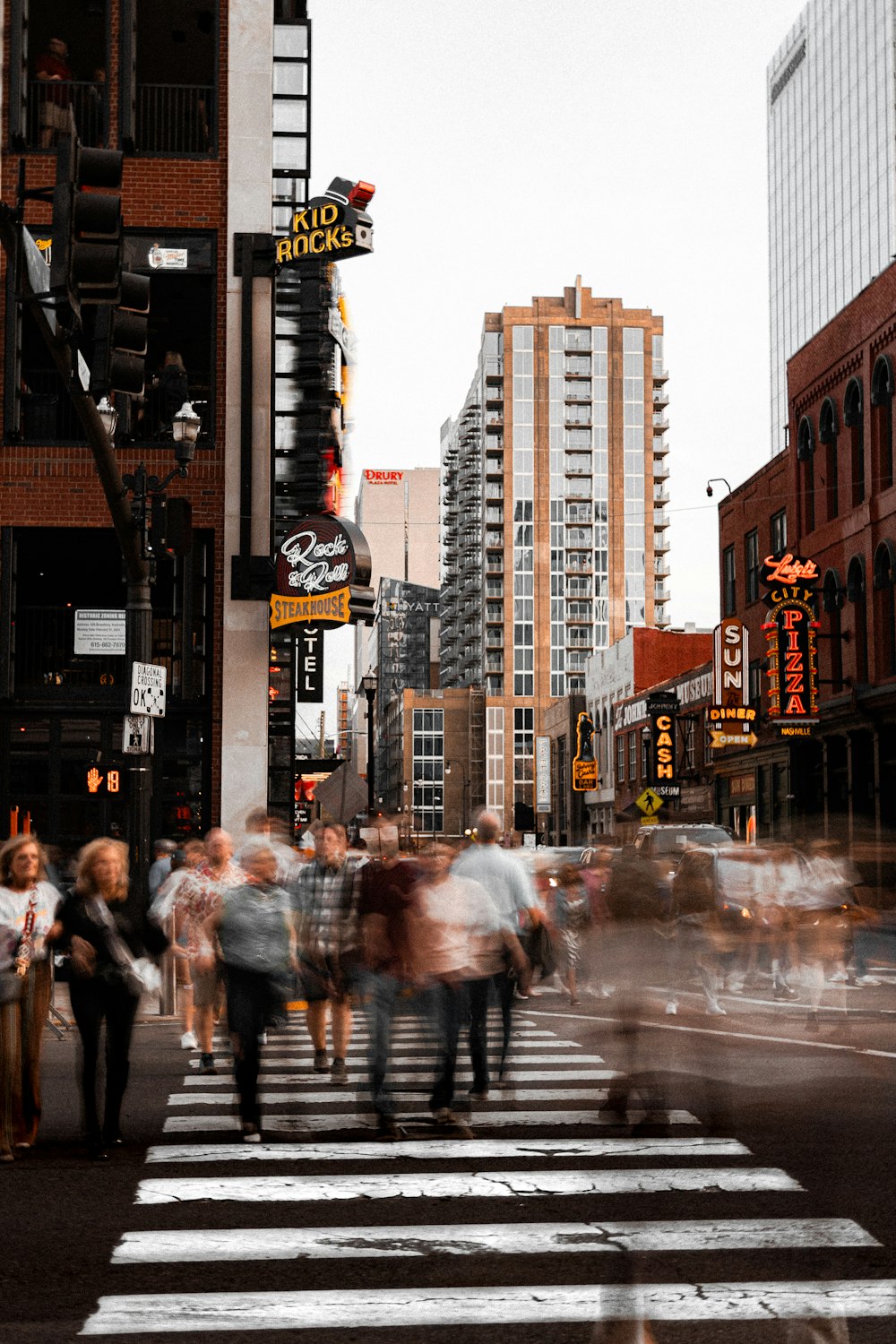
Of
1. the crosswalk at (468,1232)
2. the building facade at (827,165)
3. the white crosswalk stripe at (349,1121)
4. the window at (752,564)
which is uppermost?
the building facade at (827,165)

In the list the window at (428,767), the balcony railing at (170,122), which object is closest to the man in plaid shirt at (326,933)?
the balcony railing at (170,122)

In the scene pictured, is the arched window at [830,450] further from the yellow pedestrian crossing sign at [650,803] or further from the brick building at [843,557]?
the yellow pedestrian crossing sign at [650,803]

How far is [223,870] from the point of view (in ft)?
44.6

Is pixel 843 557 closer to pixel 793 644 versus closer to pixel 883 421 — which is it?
pixel 793 644

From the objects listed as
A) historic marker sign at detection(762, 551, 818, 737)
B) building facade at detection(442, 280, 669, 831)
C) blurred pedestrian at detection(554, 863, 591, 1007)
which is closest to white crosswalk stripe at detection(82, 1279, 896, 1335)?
blurred pedestrian at detection(554, 863, 591, 1007)

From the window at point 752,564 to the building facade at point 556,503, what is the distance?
84.2 m

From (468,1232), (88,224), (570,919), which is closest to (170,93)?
(570,919)

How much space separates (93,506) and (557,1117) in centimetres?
1601

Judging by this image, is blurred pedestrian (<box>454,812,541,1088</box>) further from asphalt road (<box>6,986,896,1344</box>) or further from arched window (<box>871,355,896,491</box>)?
arched window (<box>871,355,896,491</box>)

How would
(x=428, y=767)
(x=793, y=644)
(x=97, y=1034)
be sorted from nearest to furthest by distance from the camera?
1. (x=97, y=1034)
2. (x=793, y=644)
3. (x=428, y=767)

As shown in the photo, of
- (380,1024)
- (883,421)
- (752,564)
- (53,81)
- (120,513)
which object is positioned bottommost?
(380,1024)

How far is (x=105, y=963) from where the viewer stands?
32.6 feet

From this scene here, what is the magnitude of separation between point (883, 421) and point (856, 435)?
2.13 m

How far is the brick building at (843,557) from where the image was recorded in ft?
124
